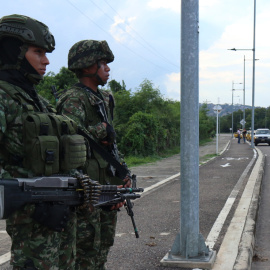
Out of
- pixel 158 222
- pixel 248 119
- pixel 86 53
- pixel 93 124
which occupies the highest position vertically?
pixel 248 119

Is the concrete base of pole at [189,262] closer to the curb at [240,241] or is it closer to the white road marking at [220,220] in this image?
the curb at [240,241]

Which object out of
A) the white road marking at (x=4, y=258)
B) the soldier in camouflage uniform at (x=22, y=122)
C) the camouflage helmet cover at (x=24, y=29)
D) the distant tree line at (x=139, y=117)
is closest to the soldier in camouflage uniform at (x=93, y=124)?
the soldier in camouflage uniform at (x=22, y=122)

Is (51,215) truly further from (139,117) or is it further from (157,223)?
(139,117)

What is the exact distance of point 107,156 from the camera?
3.09 m

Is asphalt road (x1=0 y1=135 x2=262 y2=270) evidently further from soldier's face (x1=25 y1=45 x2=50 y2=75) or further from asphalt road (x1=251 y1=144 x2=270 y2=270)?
soldier's face (x1=25 y1=45 x2=50 y2=75)

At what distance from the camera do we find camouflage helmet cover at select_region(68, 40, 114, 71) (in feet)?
10.7

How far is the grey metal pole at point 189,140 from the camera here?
4.56 metres

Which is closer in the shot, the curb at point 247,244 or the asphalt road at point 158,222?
the curb at point 247,244

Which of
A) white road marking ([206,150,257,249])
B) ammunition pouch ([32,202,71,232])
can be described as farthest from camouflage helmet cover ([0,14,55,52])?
white road marking ([206,150,257,249])

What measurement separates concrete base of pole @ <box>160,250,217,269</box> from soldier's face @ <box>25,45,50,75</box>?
266 cm

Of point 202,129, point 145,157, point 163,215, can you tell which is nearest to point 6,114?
point 163,215

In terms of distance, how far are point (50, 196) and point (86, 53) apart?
1278mm

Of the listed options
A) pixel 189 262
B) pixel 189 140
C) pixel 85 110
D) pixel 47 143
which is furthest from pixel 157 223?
pixel 47 143

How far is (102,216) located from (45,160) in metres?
0.97
